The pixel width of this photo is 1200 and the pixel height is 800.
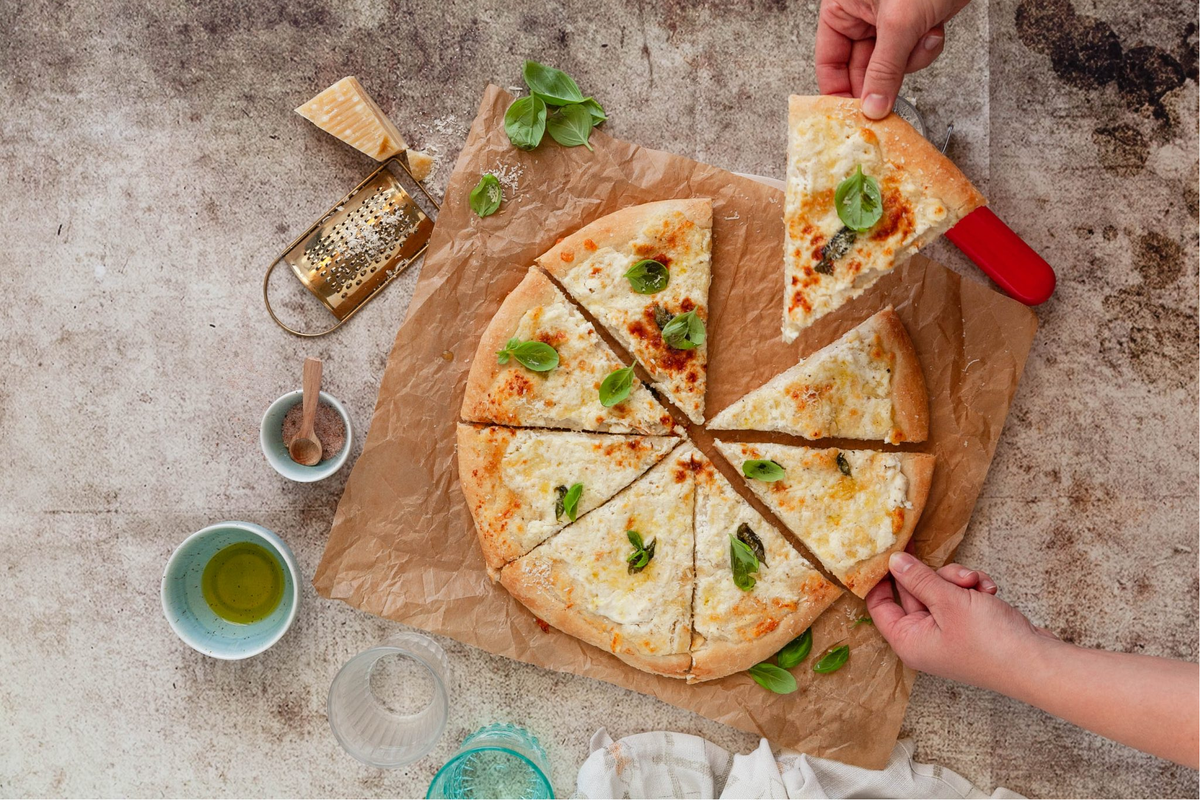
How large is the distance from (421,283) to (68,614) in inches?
113

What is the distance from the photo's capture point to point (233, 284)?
4.76 metres

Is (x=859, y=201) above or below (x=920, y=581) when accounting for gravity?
above

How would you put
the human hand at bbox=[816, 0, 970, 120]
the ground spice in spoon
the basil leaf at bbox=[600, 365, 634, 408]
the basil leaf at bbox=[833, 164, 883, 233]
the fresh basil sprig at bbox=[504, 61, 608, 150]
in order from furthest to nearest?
1. the ground spice in spoon
2. the fresh basil sprig at bbox=[504, 61, 608, 150]
3. the basil leaf at bbox=[600, 365, 634, 408]
4. the basil leaf at bbox=[833, 164, 883, 233]
5. the human hand at bbox=[816, 0, 970, 120]

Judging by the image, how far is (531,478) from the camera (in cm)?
450

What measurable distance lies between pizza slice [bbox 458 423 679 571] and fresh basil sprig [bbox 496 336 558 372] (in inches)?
14.8

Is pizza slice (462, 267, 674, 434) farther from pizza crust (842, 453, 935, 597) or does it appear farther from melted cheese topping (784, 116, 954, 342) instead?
pizza crust (842, 453, 935, 597)

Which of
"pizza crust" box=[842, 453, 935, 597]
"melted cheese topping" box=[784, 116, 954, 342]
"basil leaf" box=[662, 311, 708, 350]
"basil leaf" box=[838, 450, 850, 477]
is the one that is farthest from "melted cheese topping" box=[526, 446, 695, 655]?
"melted cheese topping" box=[784, 116, 954, 342]

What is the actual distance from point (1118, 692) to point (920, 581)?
99 cm

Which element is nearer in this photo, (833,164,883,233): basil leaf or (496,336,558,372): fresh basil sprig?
(833,164,883,233): basil leaf

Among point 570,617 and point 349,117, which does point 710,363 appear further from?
point 349,117

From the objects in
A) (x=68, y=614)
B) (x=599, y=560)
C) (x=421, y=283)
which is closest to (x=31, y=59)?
(x=421, y=283)

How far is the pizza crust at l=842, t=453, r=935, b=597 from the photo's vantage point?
450 cm

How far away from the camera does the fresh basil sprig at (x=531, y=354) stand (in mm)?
4398

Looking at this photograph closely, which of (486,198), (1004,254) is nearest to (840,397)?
(1004,254)
